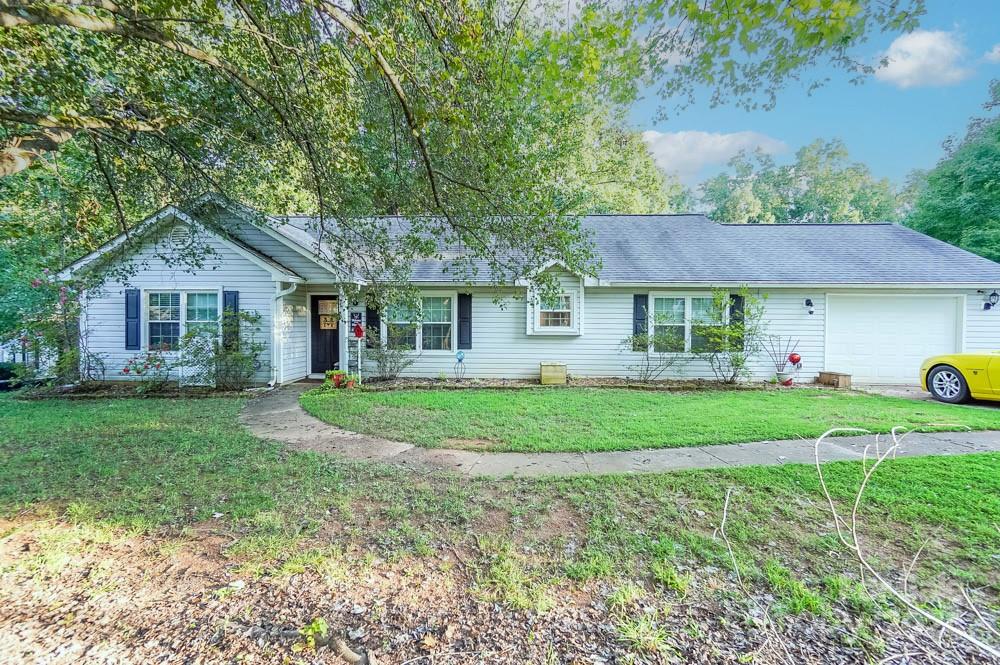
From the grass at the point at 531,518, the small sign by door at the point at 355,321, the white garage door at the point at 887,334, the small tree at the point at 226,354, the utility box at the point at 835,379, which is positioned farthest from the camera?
the white garage door at the point at 887,334

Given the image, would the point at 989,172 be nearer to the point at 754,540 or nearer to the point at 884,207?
the point at 884,207

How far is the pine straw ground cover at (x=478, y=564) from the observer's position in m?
2.10

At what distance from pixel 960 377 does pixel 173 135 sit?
13302 millimetres

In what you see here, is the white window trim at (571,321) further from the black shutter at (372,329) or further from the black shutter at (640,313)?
the black shutter at (372,329)

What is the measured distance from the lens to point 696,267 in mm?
10703

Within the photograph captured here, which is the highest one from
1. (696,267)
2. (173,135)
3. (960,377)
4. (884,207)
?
(884,207)

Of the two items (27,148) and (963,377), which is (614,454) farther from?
(963,377)

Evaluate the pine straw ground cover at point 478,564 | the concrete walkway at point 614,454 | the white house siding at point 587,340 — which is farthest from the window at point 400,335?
the pine straw ground cover at point 478,564

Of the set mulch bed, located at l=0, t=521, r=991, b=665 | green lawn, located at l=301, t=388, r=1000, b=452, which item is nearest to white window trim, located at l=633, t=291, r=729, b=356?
green lawn, located at l=301, t=388, r=1000, b=452

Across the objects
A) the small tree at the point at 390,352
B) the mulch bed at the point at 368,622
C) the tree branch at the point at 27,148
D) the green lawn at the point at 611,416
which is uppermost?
the tree branch at the point at 27,148

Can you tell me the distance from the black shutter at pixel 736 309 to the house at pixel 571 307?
303 mm

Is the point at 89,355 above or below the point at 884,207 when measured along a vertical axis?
below

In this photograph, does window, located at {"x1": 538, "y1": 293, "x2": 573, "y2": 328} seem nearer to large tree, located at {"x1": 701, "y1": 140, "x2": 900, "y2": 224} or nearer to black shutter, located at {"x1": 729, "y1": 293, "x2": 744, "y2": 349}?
black shutter, located at {"x1": 729, "y1": 293, "x2": 744, "y2": 349}

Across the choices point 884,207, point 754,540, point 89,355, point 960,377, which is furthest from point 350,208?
point 884,207
